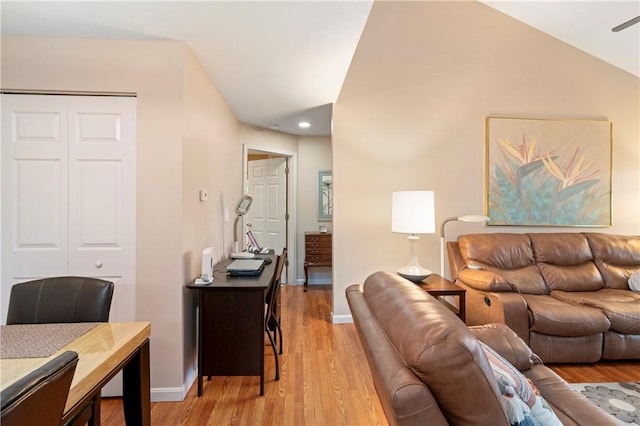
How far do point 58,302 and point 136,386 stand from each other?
56 centimetres

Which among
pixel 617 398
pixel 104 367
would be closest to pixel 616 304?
pixel 617 398

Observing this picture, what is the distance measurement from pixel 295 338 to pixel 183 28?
Result: 2.65 meters

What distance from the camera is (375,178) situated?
3.48m

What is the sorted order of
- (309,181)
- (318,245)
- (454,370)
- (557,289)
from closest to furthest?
(454,370) < (557,289) < (318,245) < (309,181)

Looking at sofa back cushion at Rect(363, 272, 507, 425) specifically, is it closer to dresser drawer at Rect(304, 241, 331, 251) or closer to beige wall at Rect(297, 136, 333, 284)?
dresser drawer at Rect(304, 241, 331, 251)

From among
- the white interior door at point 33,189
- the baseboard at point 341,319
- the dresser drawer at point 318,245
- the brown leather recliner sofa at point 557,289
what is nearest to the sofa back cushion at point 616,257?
the brown leather recliner sofa at point 557,289

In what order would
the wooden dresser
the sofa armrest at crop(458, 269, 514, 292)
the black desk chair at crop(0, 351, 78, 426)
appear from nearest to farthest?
the black desk chair at crop(0, 351, 78, 426) → the sofa armrest at crop(458, 269, 514, 292) → the wooden dresser

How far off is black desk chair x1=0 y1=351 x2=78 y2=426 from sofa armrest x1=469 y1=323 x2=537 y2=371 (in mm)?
1506

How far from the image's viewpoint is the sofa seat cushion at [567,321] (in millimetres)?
2377

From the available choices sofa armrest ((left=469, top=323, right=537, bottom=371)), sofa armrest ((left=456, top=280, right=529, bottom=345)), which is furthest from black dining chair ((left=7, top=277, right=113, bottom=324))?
sofa armrest ((left=456, top=280, right=529, bottom=345))

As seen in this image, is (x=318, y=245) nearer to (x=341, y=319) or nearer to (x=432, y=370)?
(x=341, y=319)

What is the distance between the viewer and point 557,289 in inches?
116

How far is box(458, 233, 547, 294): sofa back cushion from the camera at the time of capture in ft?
9.66

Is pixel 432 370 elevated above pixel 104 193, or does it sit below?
below
